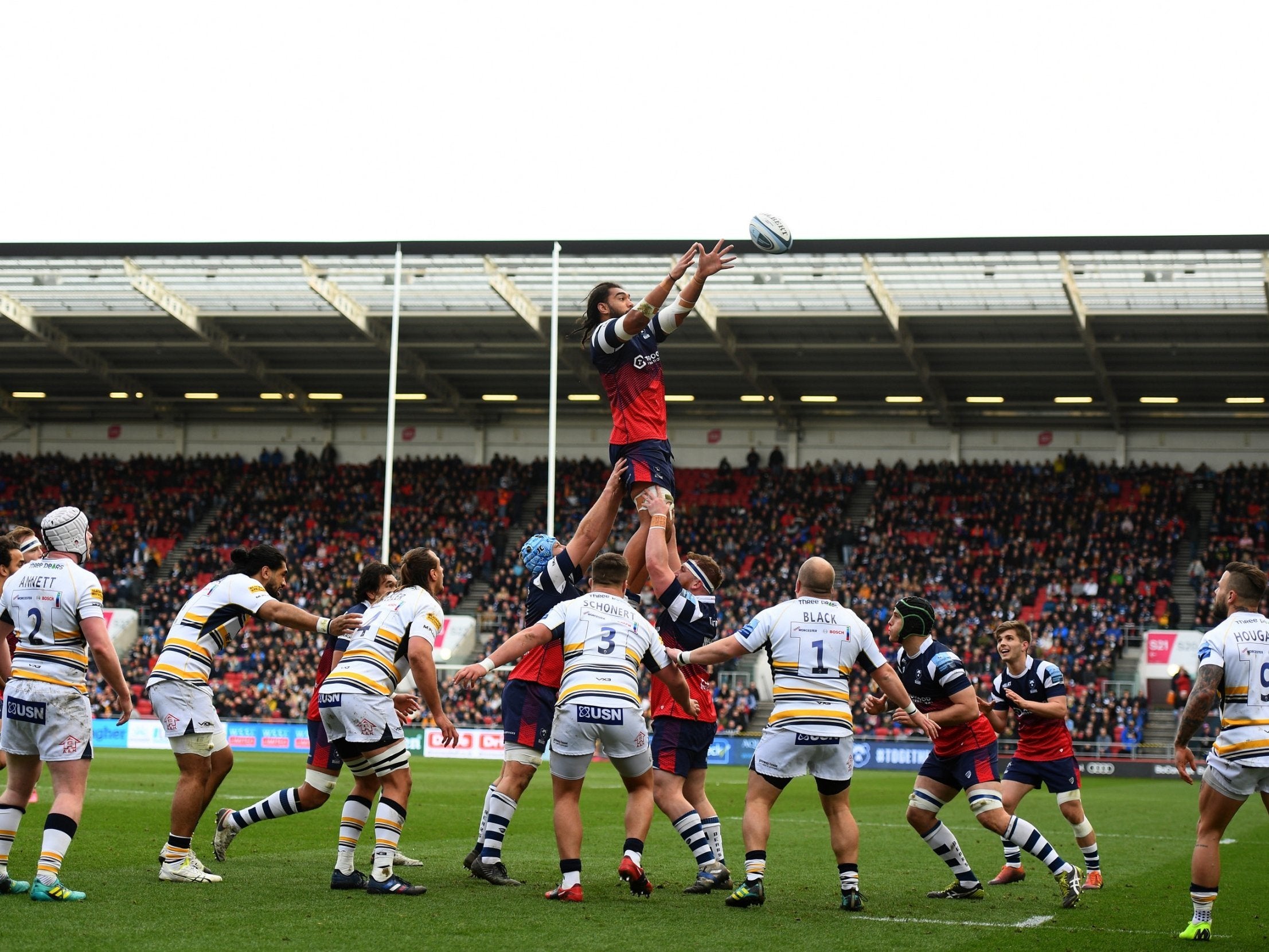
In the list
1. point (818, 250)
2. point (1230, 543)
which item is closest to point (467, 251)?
point (818, 250)

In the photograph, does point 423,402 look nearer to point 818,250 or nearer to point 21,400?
point 21,400

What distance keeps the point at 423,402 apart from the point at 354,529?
5399mm

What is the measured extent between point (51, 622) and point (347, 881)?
267 cm

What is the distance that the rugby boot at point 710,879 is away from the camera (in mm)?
9695

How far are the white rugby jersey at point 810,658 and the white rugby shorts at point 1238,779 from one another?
2.16m

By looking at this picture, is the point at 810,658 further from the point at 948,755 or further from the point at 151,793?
the point at 151,793

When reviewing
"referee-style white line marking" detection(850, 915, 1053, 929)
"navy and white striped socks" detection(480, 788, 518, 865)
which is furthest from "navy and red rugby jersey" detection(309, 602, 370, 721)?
"referee-style white line marking" detection(850, 915, 1053, 929)

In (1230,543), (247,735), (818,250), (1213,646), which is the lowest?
(247,735)

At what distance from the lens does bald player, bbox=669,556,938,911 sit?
349 inches

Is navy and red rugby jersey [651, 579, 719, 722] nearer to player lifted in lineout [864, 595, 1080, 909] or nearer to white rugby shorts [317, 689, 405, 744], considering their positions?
player lifted in lineout [864, 595, 1080, 909]

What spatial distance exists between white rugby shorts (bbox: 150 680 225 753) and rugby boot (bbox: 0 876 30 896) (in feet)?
4.30

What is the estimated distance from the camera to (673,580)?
9.69m

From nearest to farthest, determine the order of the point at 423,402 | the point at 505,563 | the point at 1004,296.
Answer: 1. the point at 1004,296
2. the point at 505,563
3. the point at 423,402

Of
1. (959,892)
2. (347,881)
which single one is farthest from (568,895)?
(959,892)
